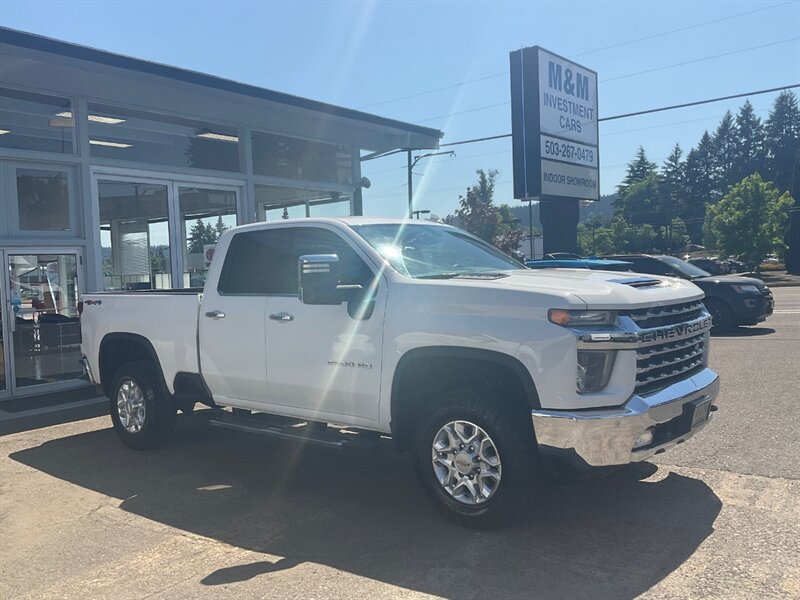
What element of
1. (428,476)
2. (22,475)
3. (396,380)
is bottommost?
(22,475)

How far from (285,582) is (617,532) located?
2.03 metres

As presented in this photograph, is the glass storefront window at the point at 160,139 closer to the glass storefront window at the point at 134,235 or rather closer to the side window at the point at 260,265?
the glass storefront window at the point at 134,235

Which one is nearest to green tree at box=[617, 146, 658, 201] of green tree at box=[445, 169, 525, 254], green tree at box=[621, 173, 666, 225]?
green tree at box=[621, 173, 666, 225]

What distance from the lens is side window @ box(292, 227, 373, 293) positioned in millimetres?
5094

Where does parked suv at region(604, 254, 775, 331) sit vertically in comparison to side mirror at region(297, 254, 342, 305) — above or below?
below

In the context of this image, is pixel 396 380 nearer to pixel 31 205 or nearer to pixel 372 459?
pixel 372 459

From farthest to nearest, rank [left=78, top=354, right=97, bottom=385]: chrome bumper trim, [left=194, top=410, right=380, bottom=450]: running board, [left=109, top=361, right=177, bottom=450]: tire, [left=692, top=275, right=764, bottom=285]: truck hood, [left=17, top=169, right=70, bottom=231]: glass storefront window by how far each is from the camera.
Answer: [left=692, top=275, right=764, bottom=285]: truck hood
[left=17, top=169, right=70, bottom=231]: glass storefront window
[left=78, top=354, right=97, bottom=385]: chrome bumper trim
[left=109, top=361, right=177, bottom=450]: tire
[left=194, top=410, right=380, bottom=450]: running board

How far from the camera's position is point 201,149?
1243 centimetres

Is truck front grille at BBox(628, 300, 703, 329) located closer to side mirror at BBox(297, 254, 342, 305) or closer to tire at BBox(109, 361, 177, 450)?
side mirror at BBox(297, 254, 342, 305)

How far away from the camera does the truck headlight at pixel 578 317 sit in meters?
4.03

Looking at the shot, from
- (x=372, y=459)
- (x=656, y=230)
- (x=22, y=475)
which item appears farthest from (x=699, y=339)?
(x=656, y=230)

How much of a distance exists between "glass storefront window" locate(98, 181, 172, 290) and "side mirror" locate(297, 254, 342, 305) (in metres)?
7.24

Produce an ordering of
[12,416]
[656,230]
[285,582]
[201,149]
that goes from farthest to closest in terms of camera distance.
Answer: [656,230] → [201,149] → [12,416] → [285,582]

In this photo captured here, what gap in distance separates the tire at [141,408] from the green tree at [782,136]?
12854cm
